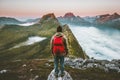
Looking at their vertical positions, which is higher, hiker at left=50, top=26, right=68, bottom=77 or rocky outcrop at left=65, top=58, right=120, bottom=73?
hiker at left=50, top=26, right=68, bottom=77

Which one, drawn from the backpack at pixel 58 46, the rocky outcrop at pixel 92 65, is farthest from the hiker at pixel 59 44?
the rocky outcrop at pixel 92 65

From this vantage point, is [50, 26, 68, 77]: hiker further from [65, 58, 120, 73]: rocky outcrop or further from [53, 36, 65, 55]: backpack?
[65, 58, 120, 73]: rocky outcrop

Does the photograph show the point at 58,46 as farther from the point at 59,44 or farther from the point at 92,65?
the point at 92,65

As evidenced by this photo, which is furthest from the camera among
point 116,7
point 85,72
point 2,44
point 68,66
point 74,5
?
point 2,44

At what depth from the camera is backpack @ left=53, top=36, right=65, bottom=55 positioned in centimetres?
1434

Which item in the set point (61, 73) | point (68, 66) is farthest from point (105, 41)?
point (61, 73)

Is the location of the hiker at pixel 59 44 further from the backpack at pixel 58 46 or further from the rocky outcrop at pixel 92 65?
the rocky outcrop at pixel 92 65

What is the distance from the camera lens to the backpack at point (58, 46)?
564 inches

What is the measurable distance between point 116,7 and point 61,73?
117ft

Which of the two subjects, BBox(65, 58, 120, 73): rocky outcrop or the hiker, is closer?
the hiker

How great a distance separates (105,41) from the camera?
67000 millimetres

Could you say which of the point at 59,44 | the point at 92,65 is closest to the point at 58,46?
the point at 59,44

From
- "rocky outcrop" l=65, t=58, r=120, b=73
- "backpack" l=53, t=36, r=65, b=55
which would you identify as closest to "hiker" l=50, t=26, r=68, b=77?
"backpack" l=53, t=36, r=65, b=55

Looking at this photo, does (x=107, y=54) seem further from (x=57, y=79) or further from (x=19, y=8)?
(x=57, y=79)
